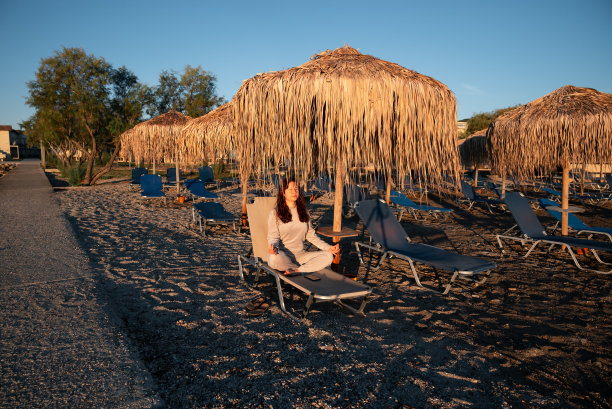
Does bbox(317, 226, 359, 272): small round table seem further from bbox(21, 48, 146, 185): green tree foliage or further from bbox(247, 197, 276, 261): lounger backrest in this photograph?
bbox(21, 48, 146, 185): green tree foliage

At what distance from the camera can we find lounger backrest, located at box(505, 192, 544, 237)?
5523 mm

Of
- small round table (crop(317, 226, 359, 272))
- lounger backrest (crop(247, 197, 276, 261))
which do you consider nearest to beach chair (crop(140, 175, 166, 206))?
lounger backrest (crop(247, 197, 276, 261))

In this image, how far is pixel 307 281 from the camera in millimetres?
3453

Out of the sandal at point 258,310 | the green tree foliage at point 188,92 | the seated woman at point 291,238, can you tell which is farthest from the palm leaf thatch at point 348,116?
the green tree foliage at point 188,92

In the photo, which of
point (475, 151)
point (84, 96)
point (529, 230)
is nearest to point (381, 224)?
point (529, 230)

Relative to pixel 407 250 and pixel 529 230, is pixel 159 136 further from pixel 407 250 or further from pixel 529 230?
pixel 529 230

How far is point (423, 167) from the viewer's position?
3.96 metres

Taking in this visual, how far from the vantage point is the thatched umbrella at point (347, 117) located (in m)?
3.58

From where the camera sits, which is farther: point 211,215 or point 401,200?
point 401,200

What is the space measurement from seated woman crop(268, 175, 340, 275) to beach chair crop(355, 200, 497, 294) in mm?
937

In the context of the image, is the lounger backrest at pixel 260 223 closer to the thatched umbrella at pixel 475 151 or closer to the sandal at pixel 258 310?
the sandal at pixel 258 310

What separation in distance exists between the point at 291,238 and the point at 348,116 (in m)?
1.44

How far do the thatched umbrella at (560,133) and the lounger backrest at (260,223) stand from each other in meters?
4.42

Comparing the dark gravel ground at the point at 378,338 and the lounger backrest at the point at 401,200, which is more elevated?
the lounger backrest at the point at 401,200
